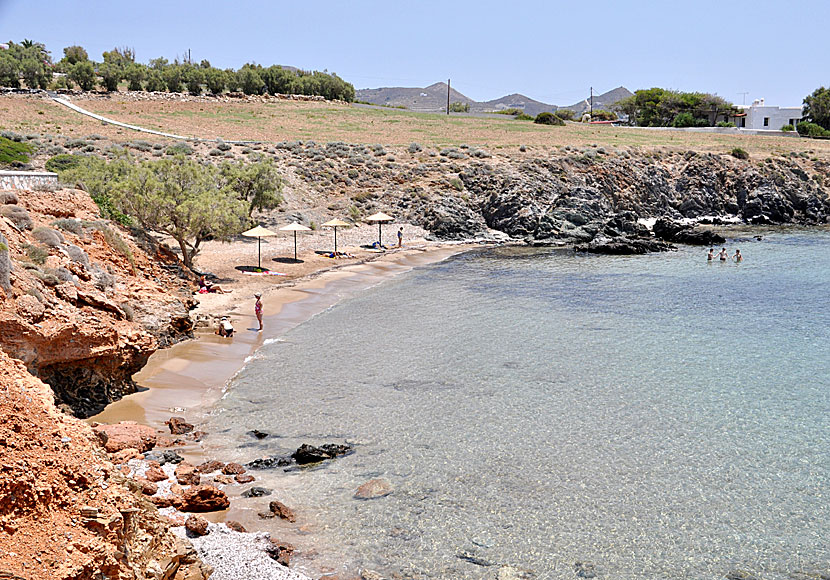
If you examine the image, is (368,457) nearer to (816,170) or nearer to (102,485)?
(102,485)

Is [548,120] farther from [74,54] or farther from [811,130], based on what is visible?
[74,54]

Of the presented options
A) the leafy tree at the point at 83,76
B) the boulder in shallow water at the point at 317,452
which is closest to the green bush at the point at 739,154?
the boulder in shallow water at the point at 317,452

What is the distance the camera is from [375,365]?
840 inches

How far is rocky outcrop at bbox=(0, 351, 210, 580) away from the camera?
759cm

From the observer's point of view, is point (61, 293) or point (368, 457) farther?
point (61, 293)

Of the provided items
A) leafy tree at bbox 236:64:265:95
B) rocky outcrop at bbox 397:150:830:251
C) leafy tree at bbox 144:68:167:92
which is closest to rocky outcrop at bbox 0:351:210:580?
rocky outcrop at bbox 397:150:830:251

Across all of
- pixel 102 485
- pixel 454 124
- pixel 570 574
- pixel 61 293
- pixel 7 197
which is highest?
pixel 454 124

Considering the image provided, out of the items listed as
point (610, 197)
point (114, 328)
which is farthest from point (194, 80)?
point (114, 328)

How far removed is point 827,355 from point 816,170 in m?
60.4

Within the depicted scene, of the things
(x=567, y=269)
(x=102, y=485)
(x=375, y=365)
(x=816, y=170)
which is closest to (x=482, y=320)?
(x=375, y=365)

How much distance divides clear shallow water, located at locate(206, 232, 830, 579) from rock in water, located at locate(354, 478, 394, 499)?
198 millimetres

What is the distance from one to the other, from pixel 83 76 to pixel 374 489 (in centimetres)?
9595

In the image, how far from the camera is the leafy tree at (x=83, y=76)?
3644 inches

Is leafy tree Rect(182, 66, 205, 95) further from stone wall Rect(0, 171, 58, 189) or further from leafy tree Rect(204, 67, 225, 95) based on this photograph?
stone wall Rect(0, 171, 58, 189)
